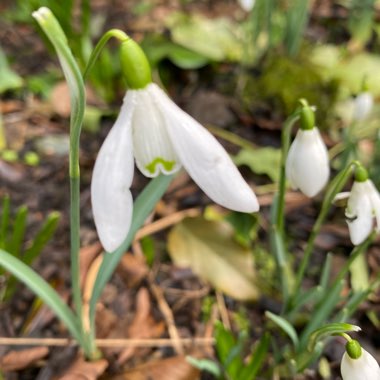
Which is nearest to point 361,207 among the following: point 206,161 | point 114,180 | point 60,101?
point 206,161

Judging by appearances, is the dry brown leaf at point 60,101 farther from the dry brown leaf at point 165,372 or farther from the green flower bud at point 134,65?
the green flower bud at point 134,65

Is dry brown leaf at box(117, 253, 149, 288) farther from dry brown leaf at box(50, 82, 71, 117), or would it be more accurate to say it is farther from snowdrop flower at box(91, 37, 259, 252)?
dry brown leaf at box(50, 82, 71, 117)

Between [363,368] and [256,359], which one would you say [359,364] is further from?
[256,359]

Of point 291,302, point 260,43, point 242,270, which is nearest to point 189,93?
point 260,43

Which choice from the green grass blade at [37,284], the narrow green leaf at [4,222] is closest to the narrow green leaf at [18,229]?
the narrow green leaf at [4,222]

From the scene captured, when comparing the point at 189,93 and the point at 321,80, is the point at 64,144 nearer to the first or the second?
the point at 189,93

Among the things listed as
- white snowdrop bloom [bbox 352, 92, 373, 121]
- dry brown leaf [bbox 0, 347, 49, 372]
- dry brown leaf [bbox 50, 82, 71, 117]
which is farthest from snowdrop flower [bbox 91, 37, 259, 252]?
dry brown leaf [bbox 50, 82, 71, 117]
